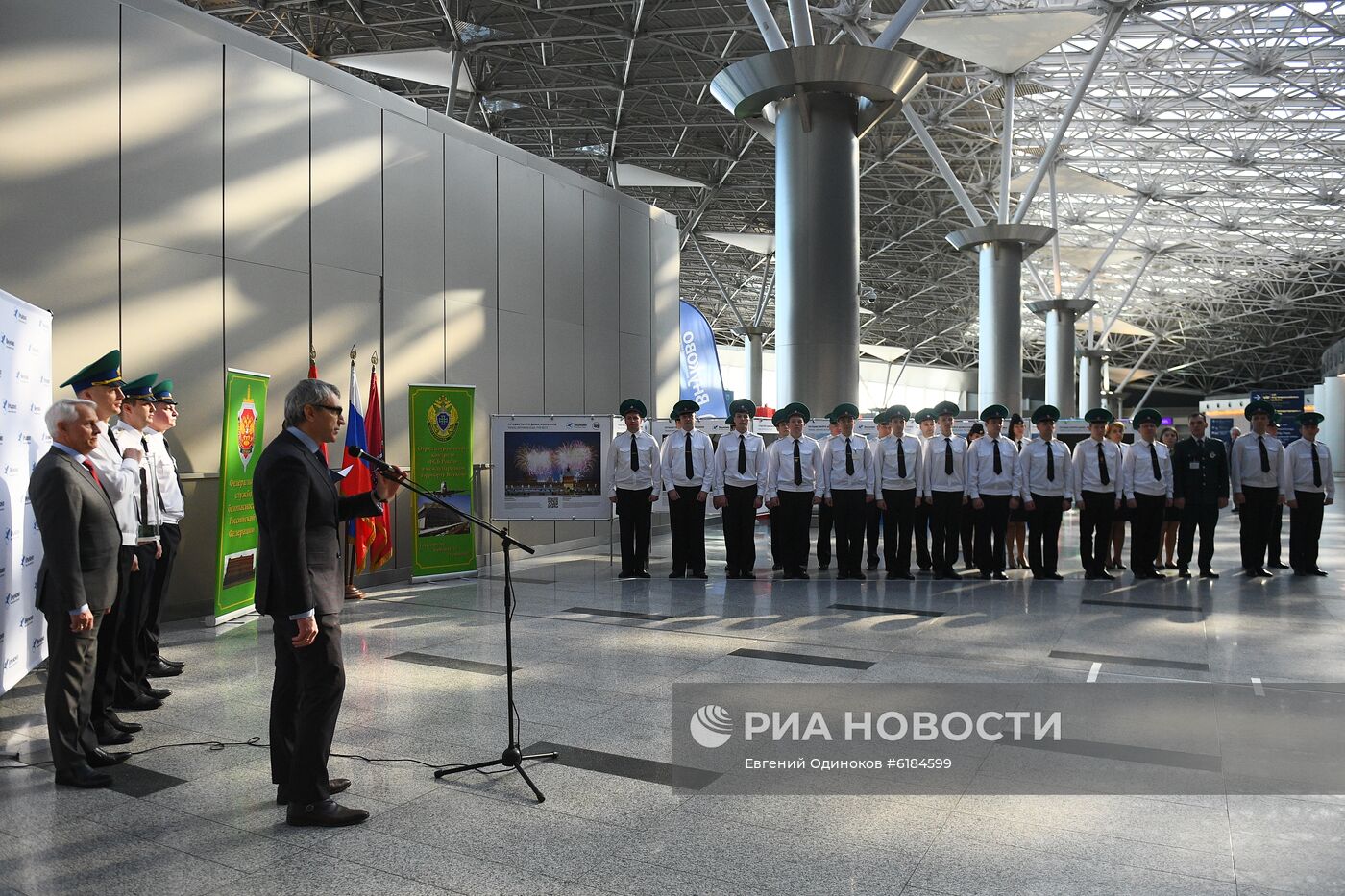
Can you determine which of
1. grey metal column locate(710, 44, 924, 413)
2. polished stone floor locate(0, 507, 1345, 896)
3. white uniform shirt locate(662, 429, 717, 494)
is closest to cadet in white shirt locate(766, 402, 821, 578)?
white uniform shirt locate(662, 429, 717, 494)

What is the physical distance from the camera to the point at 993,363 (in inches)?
965

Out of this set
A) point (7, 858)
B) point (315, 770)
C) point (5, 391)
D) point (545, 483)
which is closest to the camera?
point (7, 858)

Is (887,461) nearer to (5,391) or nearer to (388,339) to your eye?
(388,339)

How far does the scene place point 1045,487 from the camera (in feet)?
32.7

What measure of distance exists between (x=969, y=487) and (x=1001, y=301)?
16023 millimetres

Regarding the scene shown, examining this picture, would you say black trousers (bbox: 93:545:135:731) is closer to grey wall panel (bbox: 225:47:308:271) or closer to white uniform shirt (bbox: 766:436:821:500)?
grey wall panel (bbox: 225:47:308:271)

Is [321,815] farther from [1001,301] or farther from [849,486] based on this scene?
[1001,301]

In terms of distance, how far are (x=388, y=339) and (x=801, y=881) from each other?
27.8 ft

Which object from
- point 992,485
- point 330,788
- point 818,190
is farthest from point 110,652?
point 818,190

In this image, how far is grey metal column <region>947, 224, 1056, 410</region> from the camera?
950 inches

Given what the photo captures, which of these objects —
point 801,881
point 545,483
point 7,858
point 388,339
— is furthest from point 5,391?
point 545,483

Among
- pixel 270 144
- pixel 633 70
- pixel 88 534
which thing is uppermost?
pixel 633 70

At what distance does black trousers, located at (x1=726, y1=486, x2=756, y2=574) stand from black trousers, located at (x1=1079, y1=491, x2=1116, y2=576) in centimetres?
350

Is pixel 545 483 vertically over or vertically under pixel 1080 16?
under
